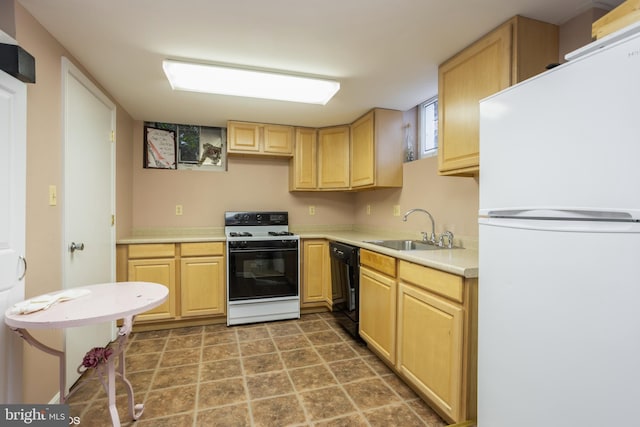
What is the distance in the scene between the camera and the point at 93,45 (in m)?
1.85

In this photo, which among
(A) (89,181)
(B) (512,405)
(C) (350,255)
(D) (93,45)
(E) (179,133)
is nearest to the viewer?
(B) (512,405)

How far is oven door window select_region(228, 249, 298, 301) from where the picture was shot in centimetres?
308


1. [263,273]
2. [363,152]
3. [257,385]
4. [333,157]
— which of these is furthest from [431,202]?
[257,385]

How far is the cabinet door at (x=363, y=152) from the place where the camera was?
299 cm

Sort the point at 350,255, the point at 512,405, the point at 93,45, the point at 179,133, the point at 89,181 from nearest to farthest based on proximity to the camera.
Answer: the point at 512,405
the point at 93,45
the point at 89,181
the point at 350,255
the point at 179,133

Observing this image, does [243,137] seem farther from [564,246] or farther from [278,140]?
[564,246]

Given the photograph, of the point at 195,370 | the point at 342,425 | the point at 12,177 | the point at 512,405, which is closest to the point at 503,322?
the point at 512,405

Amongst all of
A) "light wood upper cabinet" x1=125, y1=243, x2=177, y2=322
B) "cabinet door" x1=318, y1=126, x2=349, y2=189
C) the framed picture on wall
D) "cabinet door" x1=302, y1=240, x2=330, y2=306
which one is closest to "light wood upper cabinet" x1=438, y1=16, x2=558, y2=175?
"cabinet door" x1=318, y1=126, x2=349, y2=189

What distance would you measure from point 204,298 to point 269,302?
67cm

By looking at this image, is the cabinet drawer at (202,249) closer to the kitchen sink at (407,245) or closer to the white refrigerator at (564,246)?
the kitchen sink at (407,245)

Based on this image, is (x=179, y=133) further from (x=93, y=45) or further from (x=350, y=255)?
(x=350, y=255)

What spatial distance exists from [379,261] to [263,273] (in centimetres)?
142

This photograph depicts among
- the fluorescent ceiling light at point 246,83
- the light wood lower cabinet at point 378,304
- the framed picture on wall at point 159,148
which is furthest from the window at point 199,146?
the light wood lower cabinet at point 378,304

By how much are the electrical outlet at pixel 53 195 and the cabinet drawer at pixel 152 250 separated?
1.17m
